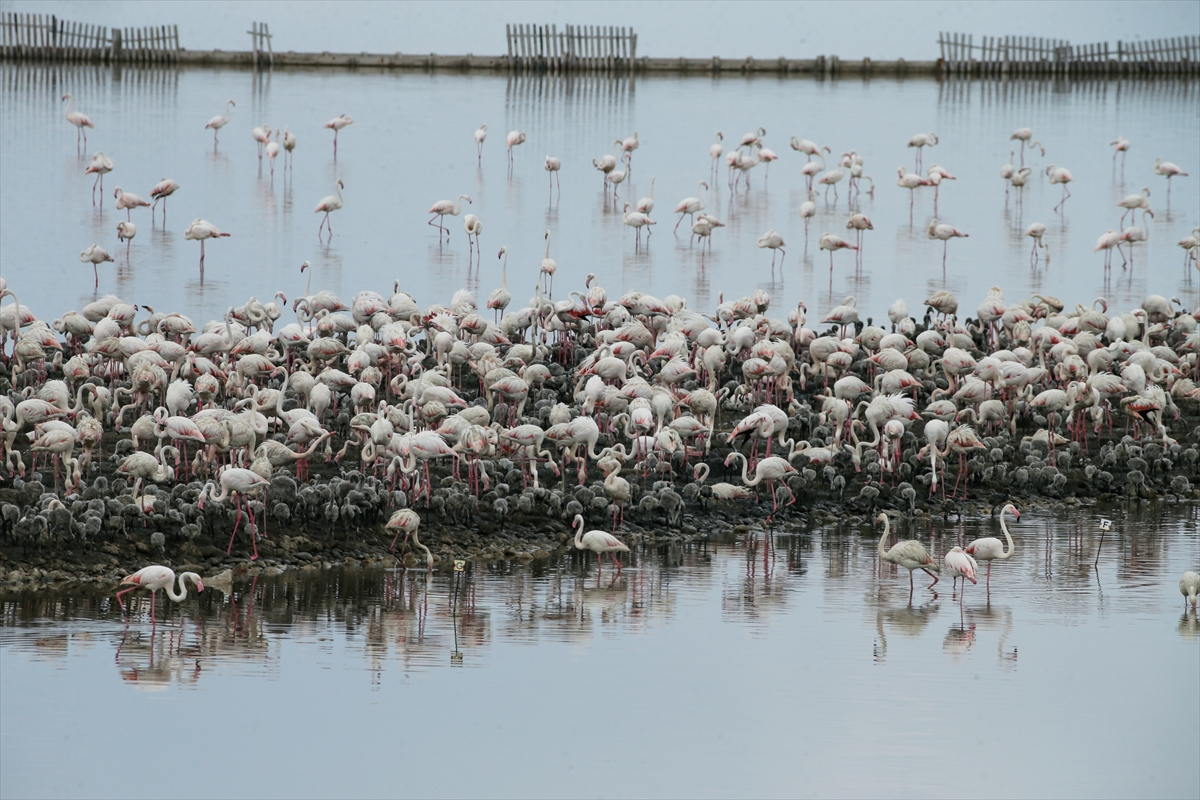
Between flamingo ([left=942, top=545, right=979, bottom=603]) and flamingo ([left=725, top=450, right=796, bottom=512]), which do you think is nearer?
flamingo ([left=942, top=545, right=979, bottom=603])

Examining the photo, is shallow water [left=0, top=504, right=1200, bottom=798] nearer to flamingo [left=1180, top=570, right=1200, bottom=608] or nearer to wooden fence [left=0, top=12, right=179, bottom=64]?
flamingo [left=1180, top=570, right=1200, bottom=608]

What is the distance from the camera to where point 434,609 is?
8.89m

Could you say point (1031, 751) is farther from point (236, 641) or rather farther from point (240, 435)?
point (240, 435)

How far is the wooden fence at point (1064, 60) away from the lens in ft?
156

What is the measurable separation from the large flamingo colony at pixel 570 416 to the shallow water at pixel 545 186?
3339 millimetres

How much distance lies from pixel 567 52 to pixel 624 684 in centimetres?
3922

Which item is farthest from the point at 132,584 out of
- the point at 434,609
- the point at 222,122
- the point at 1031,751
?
the point at 222,122

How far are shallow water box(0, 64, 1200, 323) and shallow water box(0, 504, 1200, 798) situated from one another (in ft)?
25.4

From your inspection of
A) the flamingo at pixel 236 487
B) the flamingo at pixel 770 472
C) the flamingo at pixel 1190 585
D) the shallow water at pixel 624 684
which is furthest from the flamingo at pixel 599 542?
the flamingo at pixel 1190 585

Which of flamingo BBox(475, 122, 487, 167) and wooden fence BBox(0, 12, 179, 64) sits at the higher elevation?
wooden fence BBox(0, 12, 179, 64)

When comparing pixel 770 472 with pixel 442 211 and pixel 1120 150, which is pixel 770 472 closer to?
pixel 442 211

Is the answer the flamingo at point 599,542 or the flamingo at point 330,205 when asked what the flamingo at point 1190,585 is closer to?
the flamingo at point 599,542

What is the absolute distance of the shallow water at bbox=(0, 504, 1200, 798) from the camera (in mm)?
6840

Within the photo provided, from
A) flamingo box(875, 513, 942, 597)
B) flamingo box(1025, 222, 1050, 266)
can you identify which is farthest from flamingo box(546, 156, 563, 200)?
flamingo box(875, 513, 942, 597)
